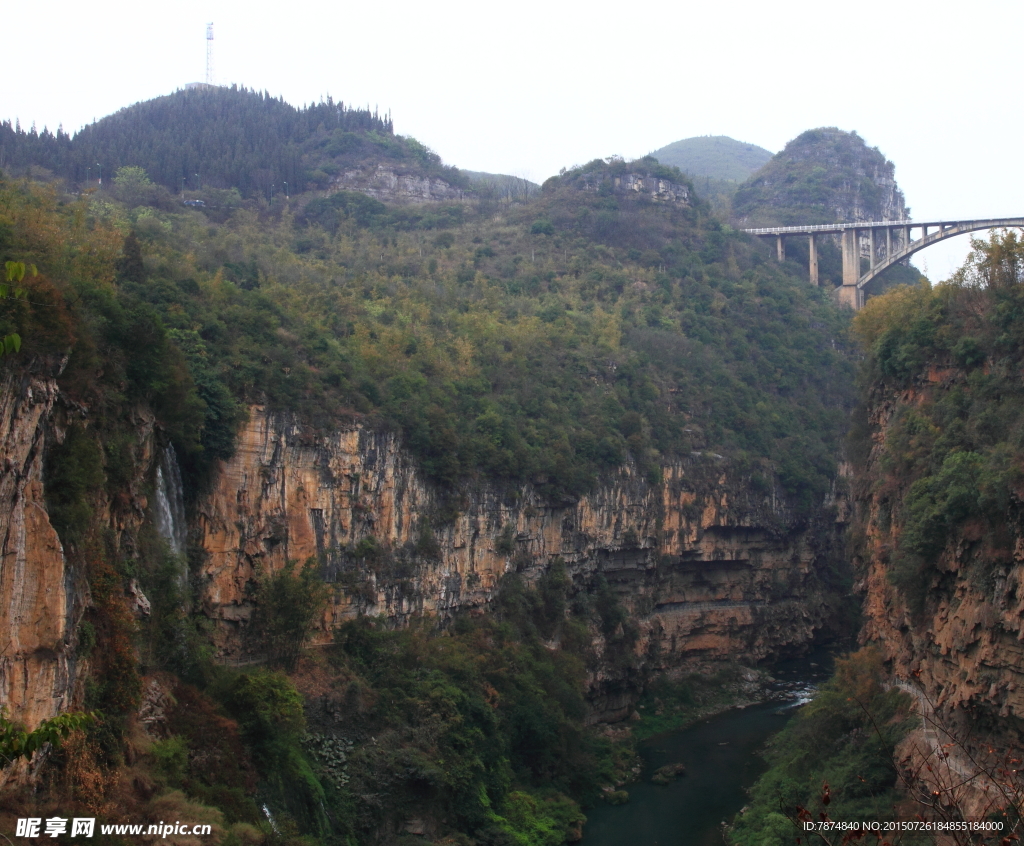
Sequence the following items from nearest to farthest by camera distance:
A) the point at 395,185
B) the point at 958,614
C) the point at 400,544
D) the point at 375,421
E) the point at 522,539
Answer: the point at 958,614 < the point at 375,421 < the point at 400,544 < the point at 522,539 < the point at 395,185

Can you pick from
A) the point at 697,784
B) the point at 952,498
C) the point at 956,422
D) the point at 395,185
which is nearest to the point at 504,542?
the point at 697,784

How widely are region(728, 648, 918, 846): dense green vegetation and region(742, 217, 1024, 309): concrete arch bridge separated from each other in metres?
37.6

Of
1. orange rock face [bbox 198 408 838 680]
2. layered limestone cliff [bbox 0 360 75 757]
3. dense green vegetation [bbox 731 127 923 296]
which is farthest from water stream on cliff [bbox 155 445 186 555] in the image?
dense green vegetation [bbox 731 127 923 296]

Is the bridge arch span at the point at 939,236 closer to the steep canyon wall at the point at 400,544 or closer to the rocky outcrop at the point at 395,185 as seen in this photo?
the steep canyon wall at the point at 400,544

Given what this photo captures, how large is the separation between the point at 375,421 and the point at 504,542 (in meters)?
7.74

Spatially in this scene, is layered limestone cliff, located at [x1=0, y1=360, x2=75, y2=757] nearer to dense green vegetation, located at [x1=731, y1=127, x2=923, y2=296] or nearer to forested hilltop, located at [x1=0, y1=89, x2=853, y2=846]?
forested hilltop, located at [x1=0, y1=89, x2=853, y2=846]

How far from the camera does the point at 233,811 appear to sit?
21.5 m

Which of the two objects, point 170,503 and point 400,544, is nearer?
point 170,503

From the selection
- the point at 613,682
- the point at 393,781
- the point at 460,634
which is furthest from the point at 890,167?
the point at 393,781

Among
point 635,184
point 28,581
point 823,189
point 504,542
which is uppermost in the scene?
point 823,189

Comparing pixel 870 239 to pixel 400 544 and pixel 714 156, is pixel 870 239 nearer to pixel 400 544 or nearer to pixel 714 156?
pixel 400 544

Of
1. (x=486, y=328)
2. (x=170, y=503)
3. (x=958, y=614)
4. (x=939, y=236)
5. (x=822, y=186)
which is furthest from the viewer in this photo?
(x=822, y=186)

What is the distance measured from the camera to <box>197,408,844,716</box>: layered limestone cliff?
29641mm

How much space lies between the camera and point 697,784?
3506 centimetres
